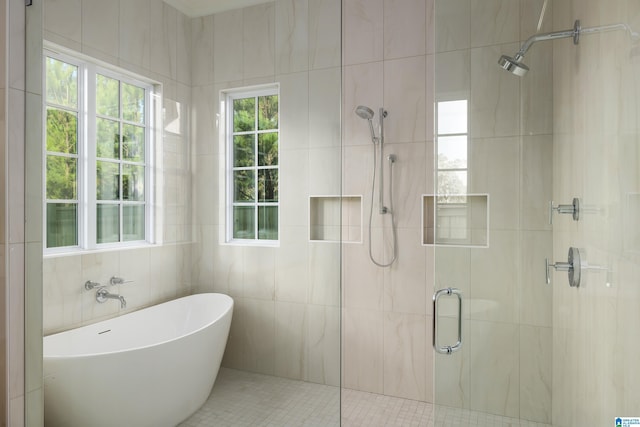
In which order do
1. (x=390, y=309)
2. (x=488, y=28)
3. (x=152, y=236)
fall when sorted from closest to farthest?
(x=488, y=28)
(x=152, y=236)
(x=390, y=309)

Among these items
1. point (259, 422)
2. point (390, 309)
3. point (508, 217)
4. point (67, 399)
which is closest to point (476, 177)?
point (508, 217)

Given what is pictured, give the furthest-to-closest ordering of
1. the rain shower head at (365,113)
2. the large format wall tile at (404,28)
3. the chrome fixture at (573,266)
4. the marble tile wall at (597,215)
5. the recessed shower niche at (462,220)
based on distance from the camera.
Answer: the large format wall tile at (404,28) → the rain shower head at (365,113) → the recessed shower niche at (462,220) → the chrome fixture at (573,266) → the marble tile wall at (597,215)

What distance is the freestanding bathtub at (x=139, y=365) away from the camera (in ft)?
5.52

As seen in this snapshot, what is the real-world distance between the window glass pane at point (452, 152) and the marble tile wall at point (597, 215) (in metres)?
0.33

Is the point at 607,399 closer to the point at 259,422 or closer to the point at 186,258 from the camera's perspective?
the point at 259,422

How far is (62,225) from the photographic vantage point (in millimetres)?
1748

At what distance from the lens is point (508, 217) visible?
151 cm

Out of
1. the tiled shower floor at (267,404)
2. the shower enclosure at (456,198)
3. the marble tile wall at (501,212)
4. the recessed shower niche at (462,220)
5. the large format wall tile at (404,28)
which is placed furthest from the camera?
the large format wall tile at (404,28)

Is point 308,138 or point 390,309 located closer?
point 308,138

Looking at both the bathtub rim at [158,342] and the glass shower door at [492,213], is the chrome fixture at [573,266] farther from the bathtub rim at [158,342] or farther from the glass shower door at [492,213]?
the bathtub rim at [158,342]

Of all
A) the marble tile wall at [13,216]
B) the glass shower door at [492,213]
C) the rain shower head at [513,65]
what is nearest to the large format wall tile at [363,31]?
the glass shower door at [492,213]

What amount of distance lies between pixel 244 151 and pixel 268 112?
216mm

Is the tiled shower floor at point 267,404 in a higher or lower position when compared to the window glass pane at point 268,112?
lower

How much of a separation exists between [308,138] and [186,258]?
2.68ft
